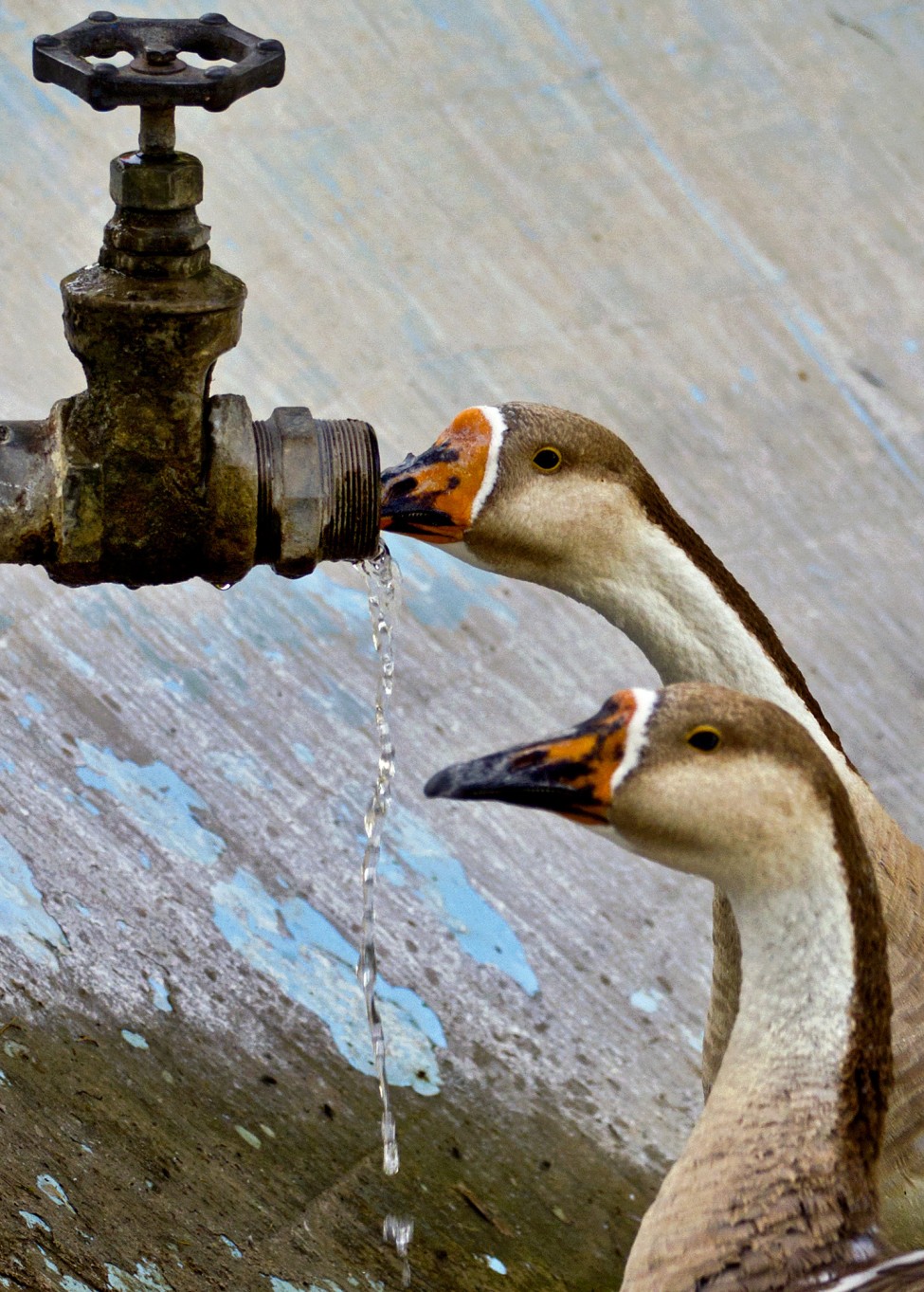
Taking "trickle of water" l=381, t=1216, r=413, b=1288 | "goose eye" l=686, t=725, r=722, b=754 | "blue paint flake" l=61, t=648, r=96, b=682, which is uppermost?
"goose eye" l=686, t=725, r=722, b=754

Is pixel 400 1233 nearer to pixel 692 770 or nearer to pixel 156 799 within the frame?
pixel 156 799

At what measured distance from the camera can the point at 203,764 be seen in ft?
7.75

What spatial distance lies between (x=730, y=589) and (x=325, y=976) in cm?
85

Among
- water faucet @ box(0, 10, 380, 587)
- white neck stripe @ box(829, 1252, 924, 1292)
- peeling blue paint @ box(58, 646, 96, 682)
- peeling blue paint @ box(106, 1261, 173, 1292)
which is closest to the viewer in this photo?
white neck stripe @ box(829, 1252, 924, 1292)

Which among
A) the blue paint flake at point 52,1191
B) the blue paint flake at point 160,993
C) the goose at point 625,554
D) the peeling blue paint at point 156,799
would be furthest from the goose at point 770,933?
the peeling blue paint at point 156,799

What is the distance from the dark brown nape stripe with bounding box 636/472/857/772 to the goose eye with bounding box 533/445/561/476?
0.32 feet

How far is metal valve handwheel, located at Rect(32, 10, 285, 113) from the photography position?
1.37 metres

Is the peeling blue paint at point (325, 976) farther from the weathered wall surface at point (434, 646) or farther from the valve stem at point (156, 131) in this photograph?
the valve stem at point (156, 131)

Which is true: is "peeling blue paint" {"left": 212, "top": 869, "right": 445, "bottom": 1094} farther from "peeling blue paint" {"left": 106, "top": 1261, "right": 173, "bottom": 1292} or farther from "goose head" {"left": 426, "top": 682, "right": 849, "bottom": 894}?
"goose head" {"left": 426, "top": 682, "right": 849, "bottom": 894}

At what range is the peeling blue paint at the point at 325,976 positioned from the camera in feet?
7.01

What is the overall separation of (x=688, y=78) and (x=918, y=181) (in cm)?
56

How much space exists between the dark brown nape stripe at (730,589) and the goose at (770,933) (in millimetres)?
424

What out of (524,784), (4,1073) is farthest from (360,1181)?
(524,784)

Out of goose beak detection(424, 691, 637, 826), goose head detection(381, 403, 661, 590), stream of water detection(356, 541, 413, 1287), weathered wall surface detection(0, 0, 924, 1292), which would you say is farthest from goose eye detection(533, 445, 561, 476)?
weathered wall surface detection(0, 0, 924, 1292)
